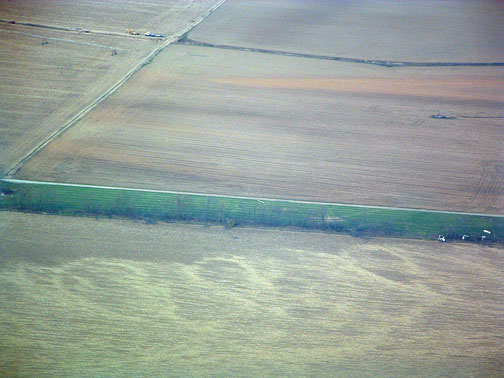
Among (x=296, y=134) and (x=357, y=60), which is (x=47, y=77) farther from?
(x=357, y=60)

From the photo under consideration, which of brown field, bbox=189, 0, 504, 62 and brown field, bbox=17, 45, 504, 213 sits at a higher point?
brown field, bbox=189, 0, 504, 62

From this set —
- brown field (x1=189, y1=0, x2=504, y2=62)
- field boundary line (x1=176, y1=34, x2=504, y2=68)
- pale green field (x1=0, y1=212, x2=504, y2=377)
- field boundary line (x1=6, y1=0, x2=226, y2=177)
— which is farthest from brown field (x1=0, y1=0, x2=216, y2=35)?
pale green field (x1=0, y1=212, x2=504, y2=377)

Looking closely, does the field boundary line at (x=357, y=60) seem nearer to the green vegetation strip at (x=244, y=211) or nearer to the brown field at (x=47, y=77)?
the brown field at (x=47, y=77)

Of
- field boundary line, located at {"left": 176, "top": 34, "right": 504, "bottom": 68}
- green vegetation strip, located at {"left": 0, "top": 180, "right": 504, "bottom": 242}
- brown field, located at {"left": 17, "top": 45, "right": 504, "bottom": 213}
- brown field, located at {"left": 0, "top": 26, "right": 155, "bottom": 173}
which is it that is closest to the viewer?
green vegetation strip, located at {"left": 0, "top": 180, "right": 504, "bottom": 242}

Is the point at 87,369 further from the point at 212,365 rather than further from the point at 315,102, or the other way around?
the point at 315,102

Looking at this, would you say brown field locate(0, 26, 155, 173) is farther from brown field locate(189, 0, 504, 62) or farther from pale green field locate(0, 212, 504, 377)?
pale green field locate(0, 212, 504, 377)

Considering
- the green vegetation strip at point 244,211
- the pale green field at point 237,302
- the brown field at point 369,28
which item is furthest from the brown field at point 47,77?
the pale green field at point 237,302
